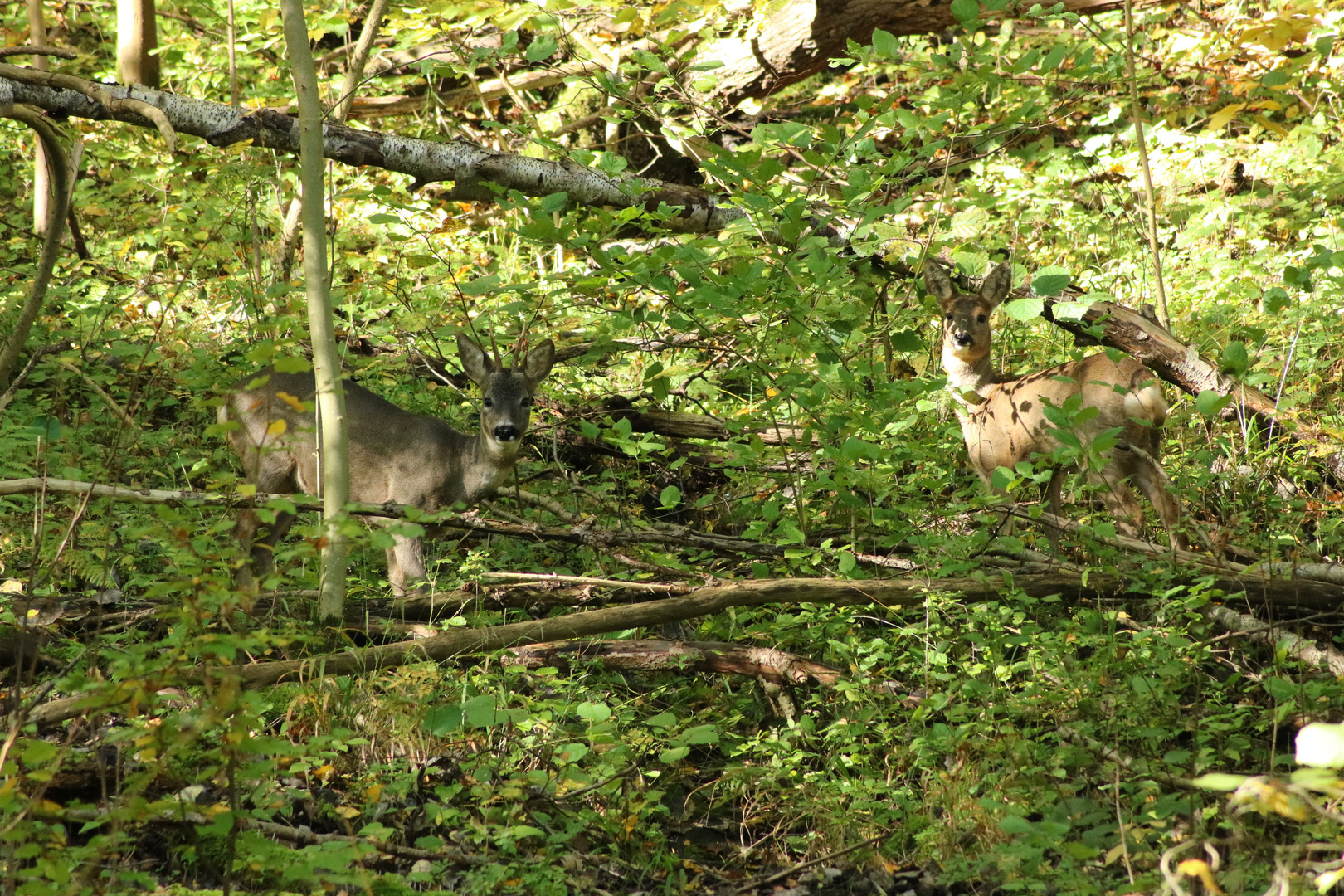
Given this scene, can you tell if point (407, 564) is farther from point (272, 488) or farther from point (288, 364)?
point (288, 364)

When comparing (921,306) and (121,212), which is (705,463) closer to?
(921,306)

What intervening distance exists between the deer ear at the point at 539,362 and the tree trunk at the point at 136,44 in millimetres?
3867

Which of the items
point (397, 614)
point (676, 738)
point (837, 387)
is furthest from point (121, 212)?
point (676, 738)

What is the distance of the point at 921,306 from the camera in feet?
21.2

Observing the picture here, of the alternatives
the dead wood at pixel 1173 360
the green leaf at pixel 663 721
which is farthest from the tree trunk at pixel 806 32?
the green leaf at pixel 663 721

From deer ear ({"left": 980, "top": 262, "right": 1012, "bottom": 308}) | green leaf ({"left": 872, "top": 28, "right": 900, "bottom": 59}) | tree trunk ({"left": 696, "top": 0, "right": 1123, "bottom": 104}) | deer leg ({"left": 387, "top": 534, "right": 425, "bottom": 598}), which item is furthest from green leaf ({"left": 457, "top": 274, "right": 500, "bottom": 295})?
tree trunk ({"left": 696, "top": 0, "right": 1123, "bottom": 104})

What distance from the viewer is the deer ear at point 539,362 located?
265 inches

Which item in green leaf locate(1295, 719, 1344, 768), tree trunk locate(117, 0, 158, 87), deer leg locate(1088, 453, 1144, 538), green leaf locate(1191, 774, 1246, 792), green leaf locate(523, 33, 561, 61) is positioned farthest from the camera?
tree trunk locate(117, 0, 158, 87)

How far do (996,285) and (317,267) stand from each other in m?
4.45

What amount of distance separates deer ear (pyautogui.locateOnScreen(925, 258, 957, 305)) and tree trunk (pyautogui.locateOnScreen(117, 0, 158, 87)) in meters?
5.68

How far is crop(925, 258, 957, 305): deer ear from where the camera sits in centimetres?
726

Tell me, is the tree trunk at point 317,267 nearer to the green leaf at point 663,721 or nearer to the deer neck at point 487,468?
the green leaf at point 663,721

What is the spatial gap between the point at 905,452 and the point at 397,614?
2.49 meters

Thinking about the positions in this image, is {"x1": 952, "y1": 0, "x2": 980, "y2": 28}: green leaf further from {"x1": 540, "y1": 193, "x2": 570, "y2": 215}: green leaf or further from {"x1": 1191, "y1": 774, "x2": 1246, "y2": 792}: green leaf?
{"x1": 1191, "y1": 774, "x2": 1246, "y2": 792}: green leaf
